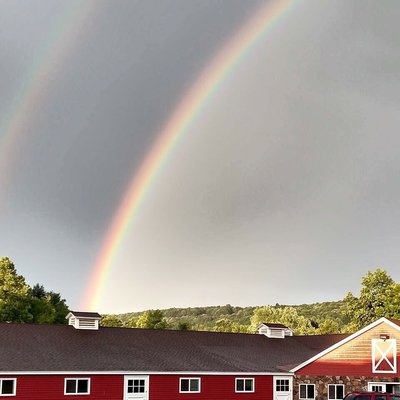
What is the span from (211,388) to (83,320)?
33.7 feet

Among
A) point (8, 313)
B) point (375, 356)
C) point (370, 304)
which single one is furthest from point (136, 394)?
point (370, 304)

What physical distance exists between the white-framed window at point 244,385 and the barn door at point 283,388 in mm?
2037

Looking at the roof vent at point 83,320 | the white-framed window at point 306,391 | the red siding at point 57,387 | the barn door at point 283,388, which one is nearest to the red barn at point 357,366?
the white-framed window at point 306,391

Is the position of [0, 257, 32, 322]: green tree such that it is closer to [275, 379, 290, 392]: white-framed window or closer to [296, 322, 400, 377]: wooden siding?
[275, 379, 290, 392]: white-framed window

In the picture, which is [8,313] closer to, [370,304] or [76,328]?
[76,328]

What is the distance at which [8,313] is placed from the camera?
258 ft

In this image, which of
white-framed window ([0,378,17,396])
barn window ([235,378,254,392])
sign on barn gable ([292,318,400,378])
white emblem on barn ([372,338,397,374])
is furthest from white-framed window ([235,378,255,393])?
white-framed window ([0,378,17,396])

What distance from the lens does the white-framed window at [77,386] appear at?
4278cm

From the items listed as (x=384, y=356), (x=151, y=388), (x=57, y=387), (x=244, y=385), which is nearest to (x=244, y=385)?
(x=244, y=385)

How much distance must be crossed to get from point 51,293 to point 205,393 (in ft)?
172

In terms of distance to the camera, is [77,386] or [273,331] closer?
[77,386]

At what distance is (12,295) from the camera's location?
260ft

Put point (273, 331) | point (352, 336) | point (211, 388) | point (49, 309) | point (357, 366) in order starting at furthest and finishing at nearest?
point (49, 309), point (273, 331), point (352, 336), point (357, 366), point (211, 388)

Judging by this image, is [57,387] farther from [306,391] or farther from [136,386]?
[306,391]
